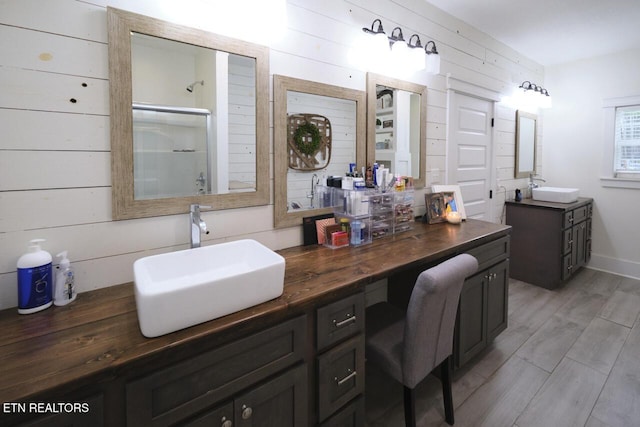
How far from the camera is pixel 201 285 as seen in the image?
3.00 ft

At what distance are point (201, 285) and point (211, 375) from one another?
275 mm

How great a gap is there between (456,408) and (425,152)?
1731 millimetres

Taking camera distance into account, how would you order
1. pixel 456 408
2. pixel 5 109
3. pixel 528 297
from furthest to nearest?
pixel 528 297 < pixel 456 408 < pixel 5 109

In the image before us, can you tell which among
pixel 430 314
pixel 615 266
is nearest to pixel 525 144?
pixel 615 266

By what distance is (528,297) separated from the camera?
123 inches

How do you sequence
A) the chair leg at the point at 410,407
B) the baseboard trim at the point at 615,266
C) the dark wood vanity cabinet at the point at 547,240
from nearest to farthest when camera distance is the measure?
the chair leg at the point at 410,407 < the dark wood vanity cabinet at the point at 547,240 < the baseboard trim at the point at 615,266

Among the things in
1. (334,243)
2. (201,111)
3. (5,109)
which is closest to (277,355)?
(334,243)

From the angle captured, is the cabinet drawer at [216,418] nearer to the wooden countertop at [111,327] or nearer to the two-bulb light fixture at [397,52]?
the wooden countertop at [111,327]

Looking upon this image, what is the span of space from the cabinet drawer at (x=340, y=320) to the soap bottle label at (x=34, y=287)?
3.06 feet

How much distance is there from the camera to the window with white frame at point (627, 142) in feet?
11.6

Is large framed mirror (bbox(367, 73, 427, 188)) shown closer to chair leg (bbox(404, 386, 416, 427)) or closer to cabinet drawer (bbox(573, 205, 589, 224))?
chair leg (bbox(404, 386, 416, 427))

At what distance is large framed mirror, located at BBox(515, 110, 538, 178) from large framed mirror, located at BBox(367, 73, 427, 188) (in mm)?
1887

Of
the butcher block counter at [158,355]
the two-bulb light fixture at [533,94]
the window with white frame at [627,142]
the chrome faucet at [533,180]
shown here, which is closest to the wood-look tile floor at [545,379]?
the butcher block counter at [158,355]

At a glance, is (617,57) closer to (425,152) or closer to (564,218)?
(564,218)
